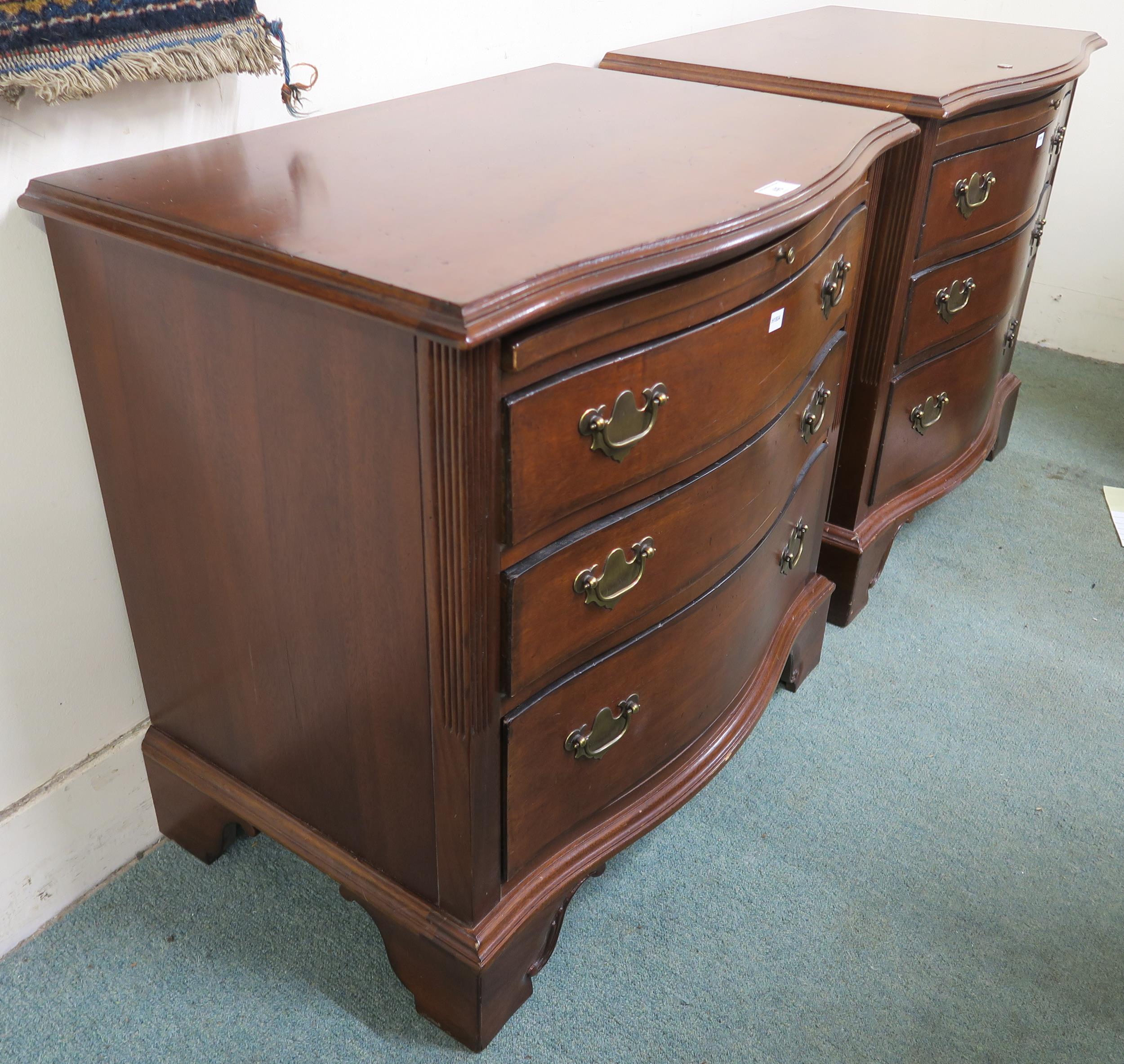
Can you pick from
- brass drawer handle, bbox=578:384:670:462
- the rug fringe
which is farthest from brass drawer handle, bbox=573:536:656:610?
the rug fringe

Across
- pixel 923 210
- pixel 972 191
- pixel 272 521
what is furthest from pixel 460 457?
pixel 972 191

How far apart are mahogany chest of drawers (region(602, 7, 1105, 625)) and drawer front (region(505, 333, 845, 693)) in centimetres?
45

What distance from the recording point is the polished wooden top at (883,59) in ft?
5.01

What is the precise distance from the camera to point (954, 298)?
179cm

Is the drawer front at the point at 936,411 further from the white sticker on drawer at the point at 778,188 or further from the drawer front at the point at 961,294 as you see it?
the white sticker on drawer at the point at 778,188

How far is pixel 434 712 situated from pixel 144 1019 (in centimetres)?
56

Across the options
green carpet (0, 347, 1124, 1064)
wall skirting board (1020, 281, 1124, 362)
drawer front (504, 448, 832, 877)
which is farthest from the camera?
wall skirting board (1020, 281, 1124, 362)

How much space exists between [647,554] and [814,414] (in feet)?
1.40

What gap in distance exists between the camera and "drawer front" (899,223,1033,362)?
1.73 metres

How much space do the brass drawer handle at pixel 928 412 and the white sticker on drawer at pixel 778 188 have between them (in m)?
0.92

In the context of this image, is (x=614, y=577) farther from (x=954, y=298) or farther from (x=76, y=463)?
(x=954, y=298)

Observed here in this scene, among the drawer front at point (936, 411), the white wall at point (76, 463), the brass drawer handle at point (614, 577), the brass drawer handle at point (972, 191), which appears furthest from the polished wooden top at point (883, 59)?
the brass drawer handle at point (614, 577)

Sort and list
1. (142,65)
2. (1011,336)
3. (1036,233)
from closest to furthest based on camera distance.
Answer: (142,65) < (1036,233) < (1011,336)

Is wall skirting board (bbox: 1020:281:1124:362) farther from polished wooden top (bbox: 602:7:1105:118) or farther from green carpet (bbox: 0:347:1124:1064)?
green carpet (bbox: 0:347:1124:1064)
